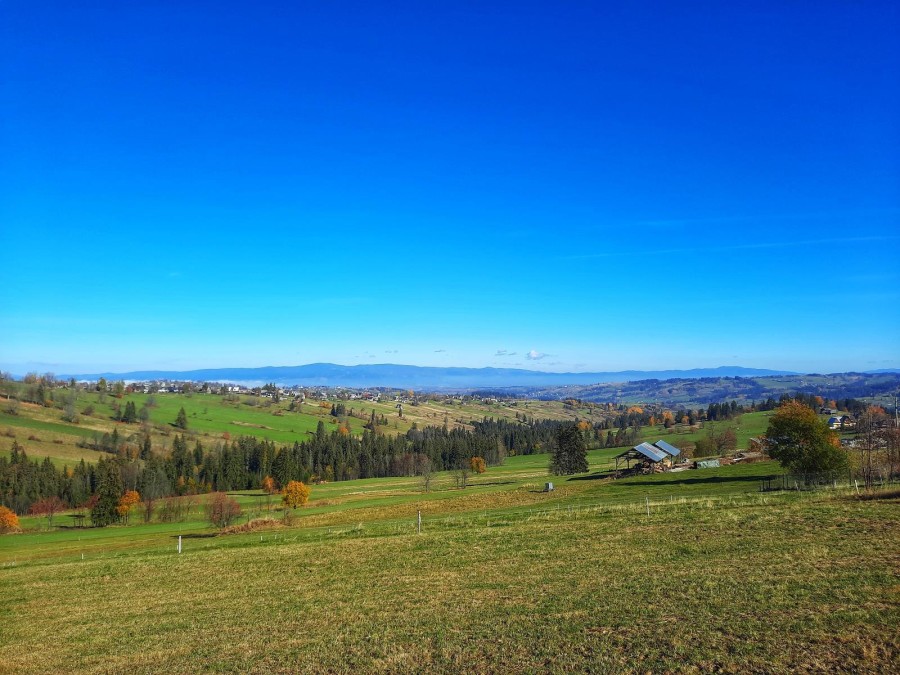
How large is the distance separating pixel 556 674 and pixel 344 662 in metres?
5.35

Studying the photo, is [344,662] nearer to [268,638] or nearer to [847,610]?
[268,638]

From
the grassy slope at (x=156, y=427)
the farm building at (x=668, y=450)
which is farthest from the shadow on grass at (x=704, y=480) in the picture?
the grassy slope at (x=156, y=427)

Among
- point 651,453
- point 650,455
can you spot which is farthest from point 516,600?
point 651,453

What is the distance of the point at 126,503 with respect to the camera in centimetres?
8788

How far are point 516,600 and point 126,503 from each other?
88660 millimetres

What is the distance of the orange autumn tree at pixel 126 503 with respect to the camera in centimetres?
8430

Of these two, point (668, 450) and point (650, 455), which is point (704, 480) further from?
point (668, 450)

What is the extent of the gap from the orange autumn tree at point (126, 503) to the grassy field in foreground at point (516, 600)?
5377 cm

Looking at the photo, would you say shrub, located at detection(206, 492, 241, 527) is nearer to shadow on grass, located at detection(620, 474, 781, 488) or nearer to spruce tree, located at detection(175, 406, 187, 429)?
shadow on grass, located at detection(620, 474, 781, 488)

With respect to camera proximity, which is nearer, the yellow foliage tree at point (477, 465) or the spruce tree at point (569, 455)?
the spruce tree at point (569, 455)

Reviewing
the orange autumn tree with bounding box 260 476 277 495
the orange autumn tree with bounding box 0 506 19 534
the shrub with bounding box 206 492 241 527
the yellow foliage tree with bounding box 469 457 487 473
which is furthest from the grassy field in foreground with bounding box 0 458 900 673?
the yellow foliage tree with bounding box 469 457 487 473

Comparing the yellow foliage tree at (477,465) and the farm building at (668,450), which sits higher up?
the farm building at (668,450)

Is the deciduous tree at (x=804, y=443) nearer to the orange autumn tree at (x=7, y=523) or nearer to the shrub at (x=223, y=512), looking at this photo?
the shrub at (x=223, y=512)

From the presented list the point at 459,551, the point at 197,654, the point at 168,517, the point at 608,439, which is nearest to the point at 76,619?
the point at 197,654
